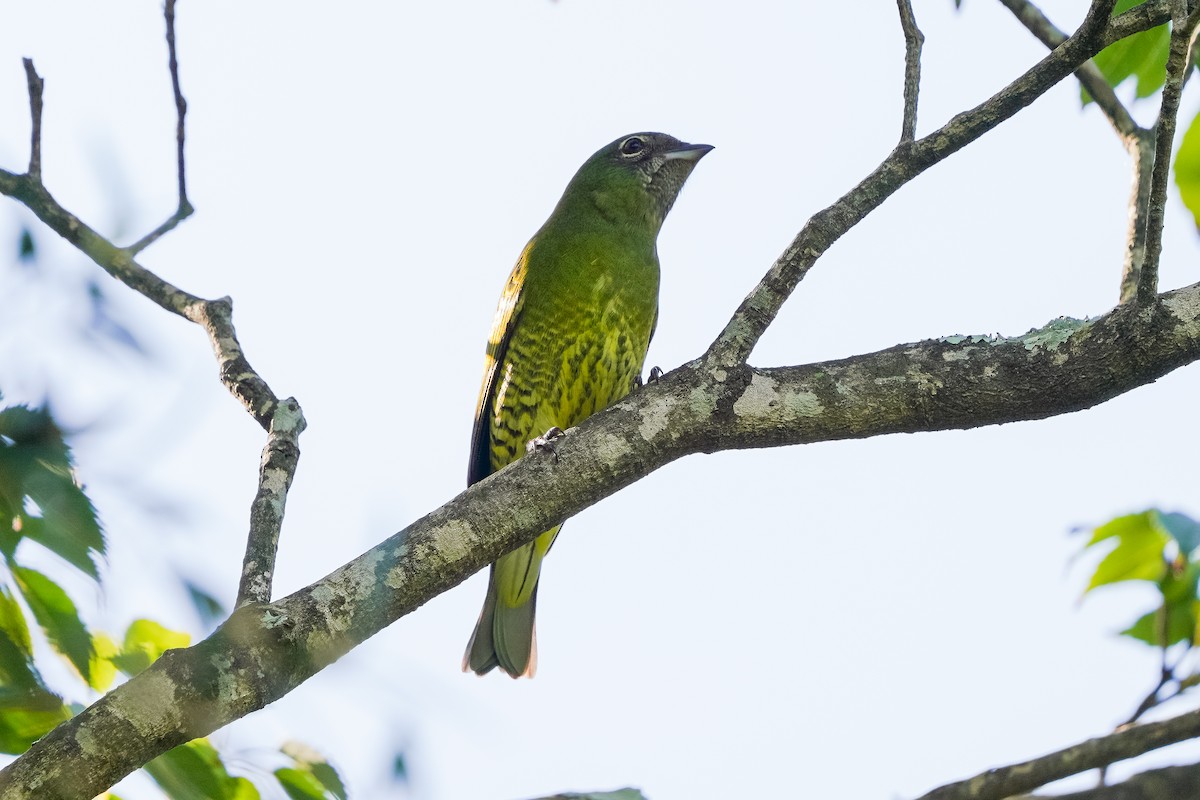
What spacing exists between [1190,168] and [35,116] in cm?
320

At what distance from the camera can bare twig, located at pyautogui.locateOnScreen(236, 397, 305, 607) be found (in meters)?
2.56

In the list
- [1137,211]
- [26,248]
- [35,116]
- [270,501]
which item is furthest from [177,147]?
[1137,211]

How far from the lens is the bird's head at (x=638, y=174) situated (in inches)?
228

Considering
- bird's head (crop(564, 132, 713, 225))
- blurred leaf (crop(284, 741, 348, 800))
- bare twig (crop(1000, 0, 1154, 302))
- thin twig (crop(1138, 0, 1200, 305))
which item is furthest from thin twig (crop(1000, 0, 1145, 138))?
blurred leaf (crop(284, 741, 348, 800))

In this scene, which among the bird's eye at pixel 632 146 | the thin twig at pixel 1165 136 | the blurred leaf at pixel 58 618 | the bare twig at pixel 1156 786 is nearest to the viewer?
the bare twig at pixel 1156 786

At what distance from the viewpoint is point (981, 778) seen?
5.53 feet

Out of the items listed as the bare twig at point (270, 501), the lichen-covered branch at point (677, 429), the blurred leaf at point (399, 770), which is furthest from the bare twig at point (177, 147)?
the blurred leaf at point (399, 770)

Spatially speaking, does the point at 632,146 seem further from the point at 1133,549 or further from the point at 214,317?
the point at 1133,549

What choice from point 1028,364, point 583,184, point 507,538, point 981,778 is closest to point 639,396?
point 507,538

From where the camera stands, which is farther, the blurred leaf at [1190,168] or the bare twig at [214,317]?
the blurred leaf at [1190,168]

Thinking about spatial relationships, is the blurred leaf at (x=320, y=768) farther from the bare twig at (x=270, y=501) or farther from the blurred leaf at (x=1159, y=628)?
the blurred leaf at (x=1159, y=628)

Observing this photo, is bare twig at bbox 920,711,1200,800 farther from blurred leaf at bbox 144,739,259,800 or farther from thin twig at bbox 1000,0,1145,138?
thin twig at bbox 1000,0,1145,138

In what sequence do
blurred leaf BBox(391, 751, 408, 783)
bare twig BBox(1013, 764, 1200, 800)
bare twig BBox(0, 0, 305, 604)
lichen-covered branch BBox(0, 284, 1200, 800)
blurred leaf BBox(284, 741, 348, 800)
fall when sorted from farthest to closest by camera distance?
bare twig BBox(0, 0, 305, 604) < lichen-covered branch BBox(0, 284, 1200, 800) < blurred leaf BBox(284, 741, 348, 800) < blurred leaf BBox(391, 751, 408, 783) < bare twig BBox(1013, 764, 1200, 800)

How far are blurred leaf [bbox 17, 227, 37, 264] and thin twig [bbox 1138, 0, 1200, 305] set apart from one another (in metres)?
2.05
